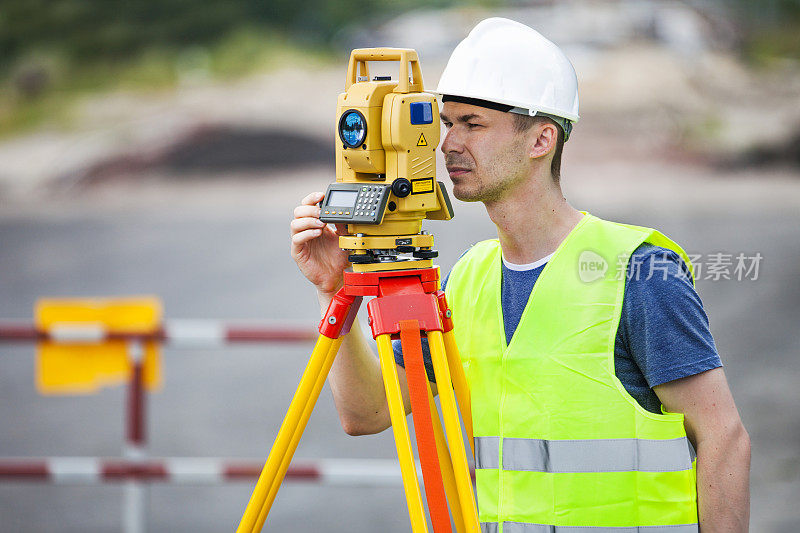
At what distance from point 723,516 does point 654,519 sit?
0.14 metres

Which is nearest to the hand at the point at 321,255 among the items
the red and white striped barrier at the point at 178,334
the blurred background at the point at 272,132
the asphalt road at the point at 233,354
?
the red and white striped barrier at the point at 178,334

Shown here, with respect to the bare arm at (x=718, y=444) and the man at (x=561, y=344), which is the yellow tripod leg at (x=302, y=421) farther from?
the bare arm at (x=718, y=444)

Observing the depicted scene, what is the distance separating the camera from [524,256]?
2256 mm

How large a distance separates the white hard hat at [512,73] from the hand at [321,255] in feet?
1.33

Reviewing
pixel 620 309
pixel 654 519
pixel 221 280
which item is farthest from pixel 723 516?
pixel 221 280

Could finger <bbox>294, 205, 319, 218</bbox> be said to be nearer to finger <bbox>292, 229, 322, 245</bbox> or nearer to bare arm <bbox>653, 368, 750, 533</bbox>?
finger <bbox>292, 229, 322, 245</bbox>

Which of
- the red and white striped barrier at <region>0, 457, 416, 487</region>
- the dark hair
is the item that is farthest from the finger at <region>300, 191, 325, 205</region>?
the red and white striped barrier at <region>0, 457, 416, 487</region>

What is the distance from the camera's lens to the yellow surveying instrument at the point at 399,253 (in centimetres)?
204

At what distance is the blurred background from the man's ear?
944 centimetres

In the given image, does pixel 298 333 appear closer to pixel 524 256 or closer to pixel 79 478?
pixel 79 478

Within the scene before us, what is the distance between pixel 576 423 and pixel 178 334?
2.57m

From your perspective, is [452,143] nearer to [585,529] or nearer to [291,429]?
[291,429]

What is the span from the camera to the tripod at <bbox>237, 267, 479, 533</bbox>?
2.05 m

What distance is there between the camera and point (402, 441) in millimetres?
2035
